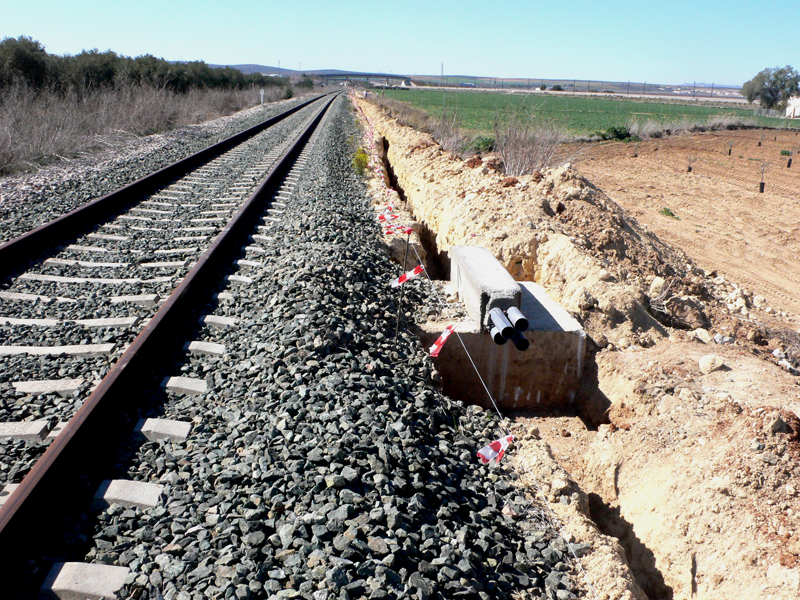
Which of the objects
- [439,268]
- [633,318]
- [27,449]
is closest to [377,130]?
[439,268]

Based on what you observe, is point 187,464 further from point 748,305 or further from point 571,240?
point 748,305

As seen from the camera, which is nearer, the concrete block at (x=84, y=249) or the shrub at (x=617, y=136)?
the concrete block at (x=84, y=249)

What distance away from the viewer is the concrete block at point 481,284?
5414 mm

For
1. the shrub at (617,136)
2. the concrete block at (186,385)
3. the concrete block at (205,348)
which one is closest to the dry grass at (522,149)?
the concrete block at (205,348)

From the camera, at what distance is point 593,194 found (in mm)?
10195

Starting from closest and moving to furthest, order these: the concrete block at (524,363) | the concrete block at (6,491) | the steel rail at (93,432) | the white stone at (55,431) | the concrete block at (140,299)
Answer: the steel rail at (93,432) < the concrete block at (6,491) < the white stone at (55,431) < the concrete block at (140,299) < the concrete block at (524,363)

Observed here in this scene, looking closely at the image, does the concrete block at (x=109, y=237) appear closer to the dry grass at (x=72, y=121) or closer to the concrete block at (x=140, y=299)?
the concrete block at (x=140, y=299)

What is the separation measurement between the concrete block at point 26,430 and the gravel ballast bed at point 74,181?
4756 mm

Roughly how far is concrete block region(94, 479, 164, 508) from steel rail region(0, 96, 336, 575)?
152 mm

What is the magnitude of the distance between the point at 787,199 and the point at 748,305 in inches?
472

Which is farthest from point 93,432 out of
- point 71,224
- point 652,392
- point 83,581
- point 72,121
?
point 72,121

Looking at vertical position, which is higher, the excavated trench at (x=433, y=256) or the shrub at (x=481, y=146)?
the shrub at (x=481, y=146)

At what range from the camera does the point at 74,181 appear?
36.4ft

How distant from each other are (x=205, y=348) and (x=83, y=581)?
223 cm
